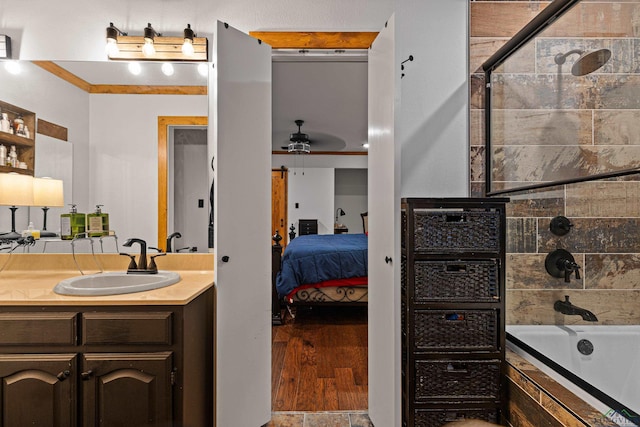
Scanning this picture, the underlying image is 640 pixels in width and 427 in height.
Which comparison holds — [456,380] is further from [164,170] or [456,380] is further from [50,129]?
[50,129]

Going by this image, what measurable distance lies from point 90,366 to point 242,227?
2.92 feet

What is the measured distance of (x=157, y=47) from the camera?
2016 mm

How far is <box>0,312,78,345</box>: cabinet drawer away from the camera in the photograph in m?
1.42

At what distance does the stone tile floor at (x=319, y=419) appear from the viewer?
1.94 metres

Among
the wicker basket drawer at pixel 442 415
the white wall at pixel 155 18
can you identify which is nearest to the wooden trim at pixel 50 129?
the white wall at pixel 155 18

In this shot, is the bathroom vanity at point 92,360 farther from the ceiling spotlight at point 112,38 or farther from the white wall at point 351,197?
the white wall at point 351,197

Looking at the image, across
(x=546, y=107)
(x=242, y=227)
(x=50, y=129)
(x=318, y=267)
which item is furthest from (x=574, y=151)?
(x=50, y=129)

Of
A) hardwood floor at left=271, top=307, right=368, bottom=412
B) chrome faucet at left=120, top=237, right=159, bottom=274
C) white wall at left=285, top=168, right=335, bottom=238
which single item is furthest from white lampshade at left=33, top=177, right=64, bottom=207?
white wall at left=285, top=168, right=335, bottom=238

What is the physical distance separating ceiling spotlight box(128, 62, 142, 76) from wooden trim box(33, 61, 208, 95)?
8 centimetres

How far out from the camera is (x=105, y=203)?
2.06 meters

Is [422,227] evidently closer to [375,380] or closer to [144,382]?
[375,380]

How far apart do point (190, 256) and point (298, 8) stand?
1653 mm

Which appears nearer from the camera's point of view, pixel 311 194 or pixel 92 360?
pixel 92 360

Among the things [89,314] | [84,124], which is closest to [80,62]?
[84,124]
